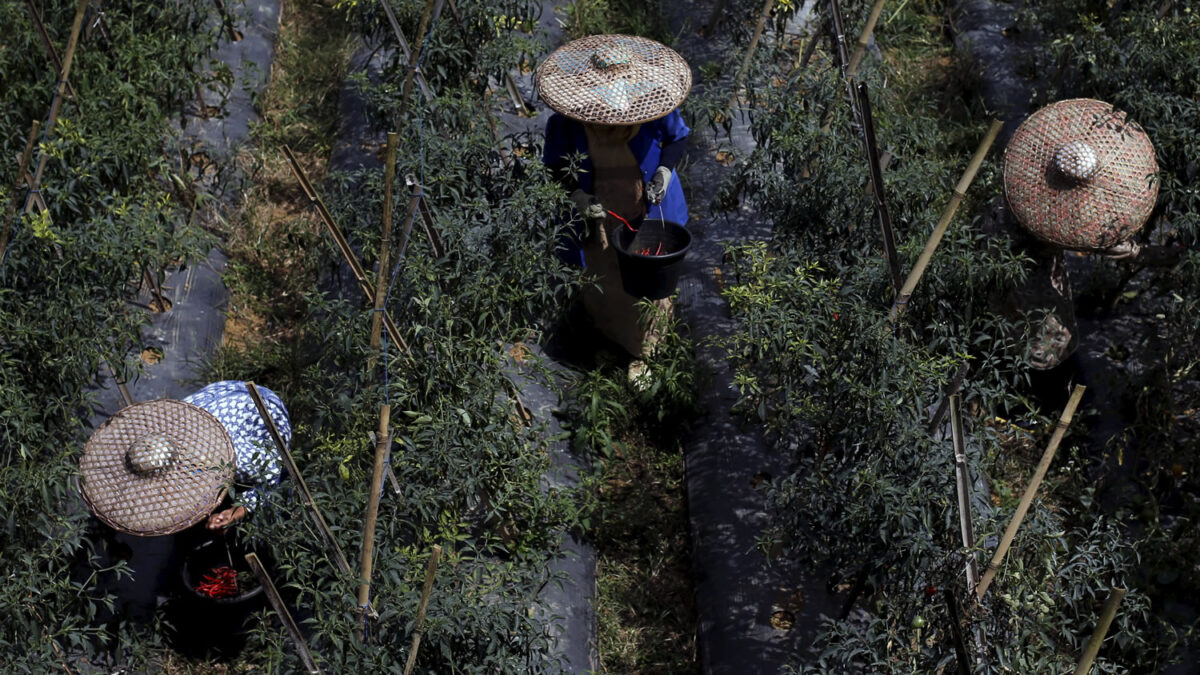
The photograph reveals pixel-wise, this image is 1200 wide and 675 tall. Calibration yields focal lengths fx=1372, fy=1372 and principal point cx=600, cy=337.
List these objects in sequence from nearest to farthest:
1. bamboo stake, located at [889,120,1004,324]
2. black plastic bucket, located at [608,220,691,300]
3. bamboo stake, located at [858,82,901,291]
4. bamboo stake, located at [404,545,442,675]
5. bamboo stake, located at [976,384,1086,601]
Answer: bamboo stake, located at [404,545,442,675] → bamboo stake, located at [976,384,1086,601] → bamboo stake, located at [889,120,1004,324] → bamboo stake, located at [858,82,901,291] → black plastic bucket, located at [608,220,691,300]

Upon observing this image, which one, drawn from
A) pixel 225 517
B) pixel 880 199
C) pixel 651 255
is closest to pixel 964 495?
pixel 880 199

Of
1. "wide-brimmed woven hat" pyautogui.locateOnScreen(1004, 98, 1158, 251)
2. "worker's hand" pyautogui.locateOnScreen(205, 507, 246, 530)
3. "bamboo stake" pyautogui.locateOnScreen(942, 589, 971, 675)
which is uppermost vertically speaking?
"wide-brimmed woven hat" pyautogui.locateOnScreen(1004, 98, 1158, 251)

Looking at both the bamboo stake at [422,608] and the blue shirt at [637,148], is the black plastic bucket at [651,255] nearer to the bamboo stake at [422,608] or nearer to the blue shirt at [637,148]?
the blue shirt at [637,148]

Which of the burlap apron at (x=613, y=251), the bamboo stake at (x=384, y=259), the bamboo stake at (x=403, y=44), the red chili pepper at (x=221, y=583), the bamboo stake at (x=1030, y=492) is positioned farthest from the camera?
the bamboo stake at (x=403, y=44)

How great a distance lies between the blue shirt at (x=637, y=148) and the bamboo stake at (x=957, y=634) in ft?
6.68

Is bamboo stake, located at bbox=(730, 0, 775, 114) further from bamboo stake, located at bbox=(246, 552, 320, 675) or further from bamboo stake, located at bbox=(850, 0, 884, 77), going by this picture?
bamboo stake, located at bbox=(246, 552, 320, 675)

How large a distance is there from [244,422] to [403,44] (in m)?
1.76

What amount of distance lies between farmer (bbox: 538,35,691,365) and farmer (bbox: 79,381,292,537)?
1.33 m

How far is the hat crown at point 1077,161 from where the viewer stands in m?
4.78

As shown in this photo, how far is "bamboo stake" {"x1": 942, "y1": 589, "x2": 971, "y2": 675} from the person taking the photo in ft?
10.6

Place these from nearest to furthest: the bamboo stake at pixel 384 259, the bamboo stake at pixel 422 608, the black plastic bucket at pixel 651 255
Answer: the bamboo stake at pixel 422 608
the bamboo stake at pixel 384 259
the black plastic bucket at pixel 651 255

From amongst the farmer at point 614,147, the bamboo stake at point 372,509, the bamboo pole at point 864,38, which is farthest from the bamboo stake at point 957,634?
the bamboo pole at point 864,38

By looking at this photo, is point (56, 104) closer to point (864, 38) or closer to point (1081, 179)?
point (864, 38)

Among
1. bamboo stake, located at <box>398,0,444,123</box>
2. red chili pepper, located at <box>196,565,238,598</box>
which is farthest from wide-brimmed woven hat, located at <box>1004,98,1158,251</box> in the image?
red chili pepper, located at <box>196,565,238,598</box>
